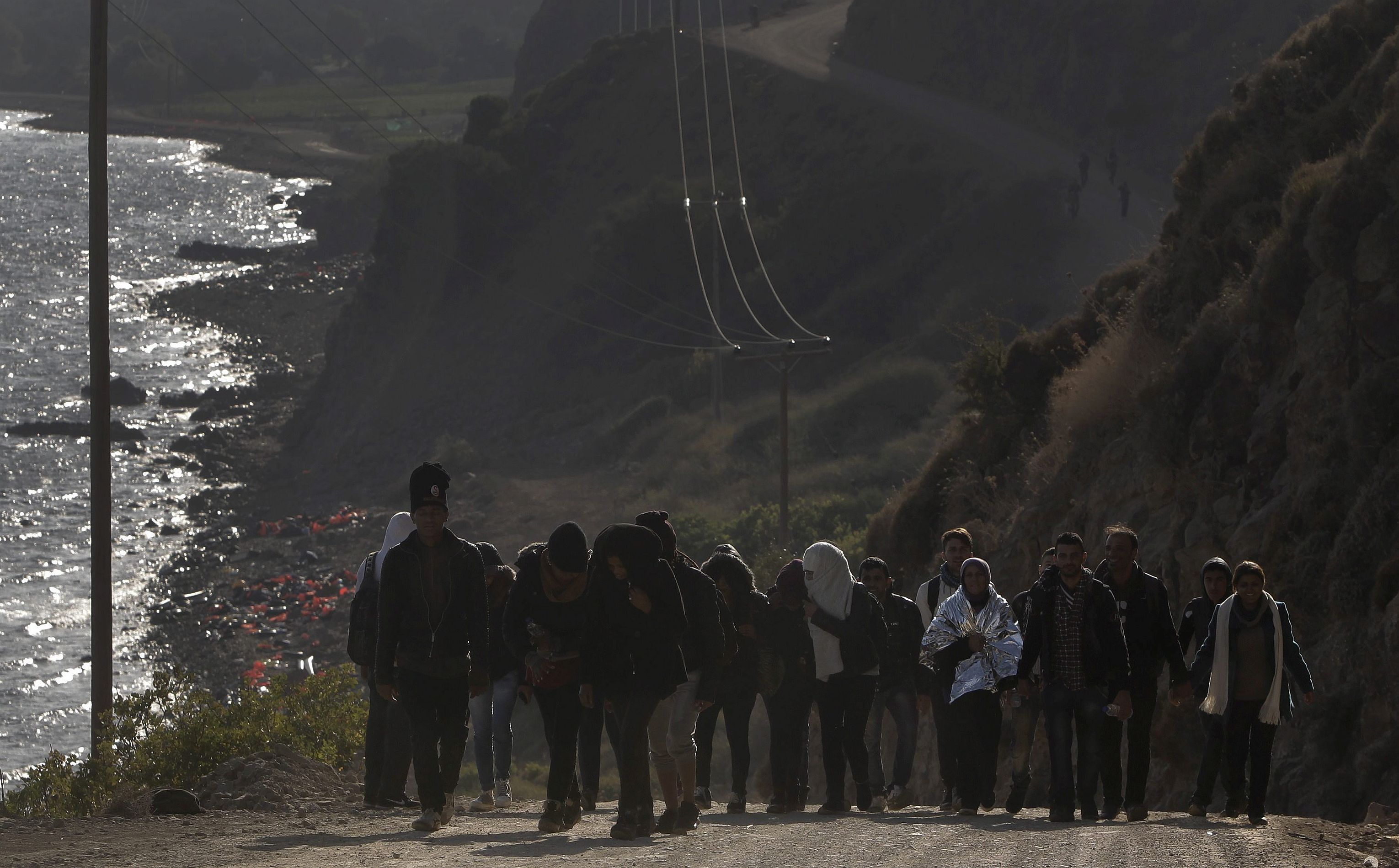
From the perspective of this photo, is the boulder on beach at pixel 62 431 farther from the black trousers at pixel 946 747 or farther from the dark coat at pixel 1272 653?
the dark coat at pixel 1272 653

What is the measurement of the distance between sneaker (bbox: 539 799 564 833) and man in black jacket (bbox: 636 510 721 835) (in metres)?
0.55

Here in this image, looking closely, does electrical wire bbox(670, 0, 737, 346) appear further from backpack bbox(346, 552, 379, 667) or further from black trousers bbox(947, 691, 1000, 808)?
backpack bbox(346, 552, 379, 667)

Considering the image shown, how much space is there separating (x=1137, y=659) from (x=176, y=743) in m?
7.83

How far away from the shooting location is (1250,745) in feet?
31.7

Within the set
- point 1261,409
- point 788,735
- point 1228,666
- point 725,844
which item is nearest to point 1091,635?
point 1228,666

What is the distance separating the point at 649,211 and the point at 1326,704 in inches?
2097

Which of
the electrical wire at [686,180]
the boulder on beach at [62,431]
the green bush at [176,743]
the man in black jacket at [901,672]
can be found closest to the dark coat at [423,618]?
Answer: the man in black jacket at [901,672]

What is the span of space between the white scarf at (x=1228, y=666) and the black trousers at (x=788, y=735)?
2608 mm

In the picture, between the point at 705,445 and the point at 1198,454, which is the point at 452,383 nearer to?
the point at 705,445

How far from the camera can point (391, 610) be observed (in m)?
8.55

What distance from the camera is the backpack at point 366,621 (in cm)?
957

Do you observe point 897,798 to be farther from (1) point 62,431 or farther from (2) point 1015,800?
(1) point 62,431

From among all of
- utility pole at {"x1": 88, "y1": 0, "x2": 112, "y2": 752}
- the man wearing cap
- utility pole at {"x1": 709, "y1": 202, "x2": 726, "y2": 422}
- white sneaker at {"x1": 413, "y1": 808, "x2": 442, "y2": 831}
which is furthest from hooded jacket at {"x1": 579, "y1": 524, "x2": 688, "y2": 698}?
utility pole at {"x1": 709, "y1": 202, "x2": 726, "y2": 422}

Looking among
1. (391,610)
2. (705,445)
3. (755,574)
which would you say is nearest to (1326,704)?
(391,610)
